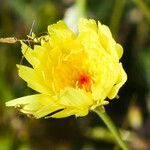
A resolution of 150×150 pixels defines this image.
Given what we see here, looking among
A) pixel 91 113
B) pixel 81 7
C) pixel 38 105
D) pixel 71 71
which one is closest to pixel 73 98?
pixel 38 105

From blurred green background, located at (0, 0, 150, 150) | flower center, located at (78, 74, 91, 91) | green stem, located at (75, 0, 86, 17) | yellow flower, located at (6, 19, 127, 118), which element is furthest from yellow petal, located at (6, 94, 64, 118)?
blurred green background, located at (0, 0, 150, 150)

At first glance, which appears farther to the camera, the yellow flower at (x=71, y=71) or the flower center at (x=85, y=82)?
the flower center at (x=85, y=82)

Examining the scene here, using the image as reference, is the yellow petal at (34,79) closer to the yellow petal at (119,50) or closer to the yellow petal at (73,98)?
the yellow petal at (73,98)

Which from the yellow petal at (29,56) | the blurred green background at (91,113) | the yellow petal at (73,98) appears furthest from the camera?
the blurred green background at (91,113)

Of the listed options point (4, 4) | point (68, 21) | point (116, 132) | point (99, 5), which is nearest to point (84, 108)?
point (116, 132)

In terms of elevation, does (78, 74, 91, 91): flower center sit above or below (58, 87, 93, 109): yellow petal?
above

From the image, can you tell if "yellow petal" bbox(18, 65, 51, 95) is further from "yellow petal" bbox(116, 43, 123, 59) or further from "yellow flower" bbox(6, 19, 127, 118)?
"yellow petal" bbox(116, 43, 123, 59)

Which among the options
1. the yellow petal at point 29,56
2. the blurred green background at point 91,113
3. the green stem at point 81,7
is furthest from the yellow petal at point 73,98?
the blurred green background at point 91,113

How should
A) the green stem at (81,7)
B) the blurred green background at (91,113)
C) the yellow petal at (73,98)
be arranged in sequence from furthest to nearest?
the blurred green background at (91,113)
the green stem at (81,7)
the yellow petal at (73,98)

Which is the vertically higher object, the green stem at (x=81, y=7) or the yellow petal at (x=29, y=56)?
the green stem at (x=81, y=7)
